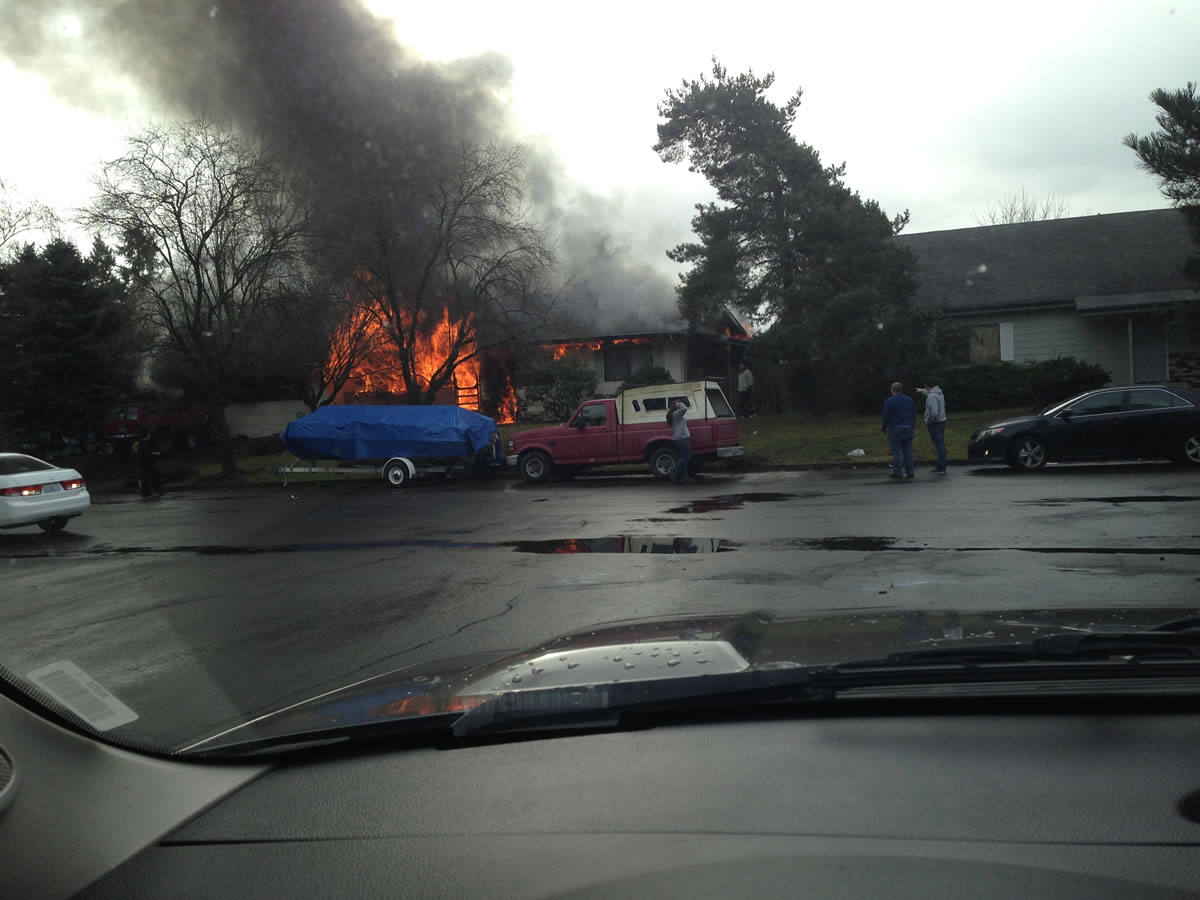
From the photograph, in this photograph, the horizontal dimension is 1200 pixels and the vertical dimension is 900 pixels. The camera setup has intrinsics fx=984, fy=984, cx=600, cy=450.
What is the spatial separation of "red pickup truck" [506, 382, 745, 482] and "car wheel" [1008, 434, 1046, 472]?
524 cm

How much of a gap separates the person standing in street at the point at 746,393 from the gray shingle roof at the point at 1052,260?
5.41 metres

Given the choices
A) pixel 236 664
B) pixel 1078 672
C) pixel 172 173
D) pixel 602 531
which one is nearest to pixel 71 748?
pixel 1078 672

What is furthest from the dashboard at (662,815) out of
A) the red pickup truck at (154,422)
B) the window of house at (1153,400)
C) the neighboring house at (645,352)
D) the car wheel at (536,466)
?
the red pickup truck at (154,422)

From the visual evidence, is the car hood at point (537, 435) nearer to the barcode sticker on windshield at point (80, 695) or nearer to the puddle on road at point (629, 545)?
the puddle on road at point (629, 545)

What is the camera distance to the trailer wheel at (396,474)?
22406 mm

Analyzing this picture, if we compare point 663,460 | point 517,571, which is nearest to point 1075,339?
point 663,460

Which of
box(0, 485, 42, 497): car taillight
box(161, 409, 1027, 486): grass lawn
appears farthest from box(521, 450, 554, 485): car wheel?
box(0, 485, 42, 497): car taillight

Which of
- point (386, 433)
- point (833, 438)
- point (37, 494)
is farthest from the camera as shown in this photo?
point (833, 438)

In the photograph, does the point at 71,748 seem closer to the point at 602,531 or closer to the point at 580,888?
the point at 580,888

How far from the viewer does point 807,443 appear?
22.4m

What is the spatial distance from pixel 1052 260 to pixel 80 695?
31593 millimetres

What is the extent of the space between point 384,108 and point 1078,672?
95.9ft

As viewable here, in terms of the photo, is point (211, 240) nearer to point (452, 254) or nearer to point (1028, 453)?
point (452, 254)

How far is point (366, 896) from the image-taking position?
1904 mm
